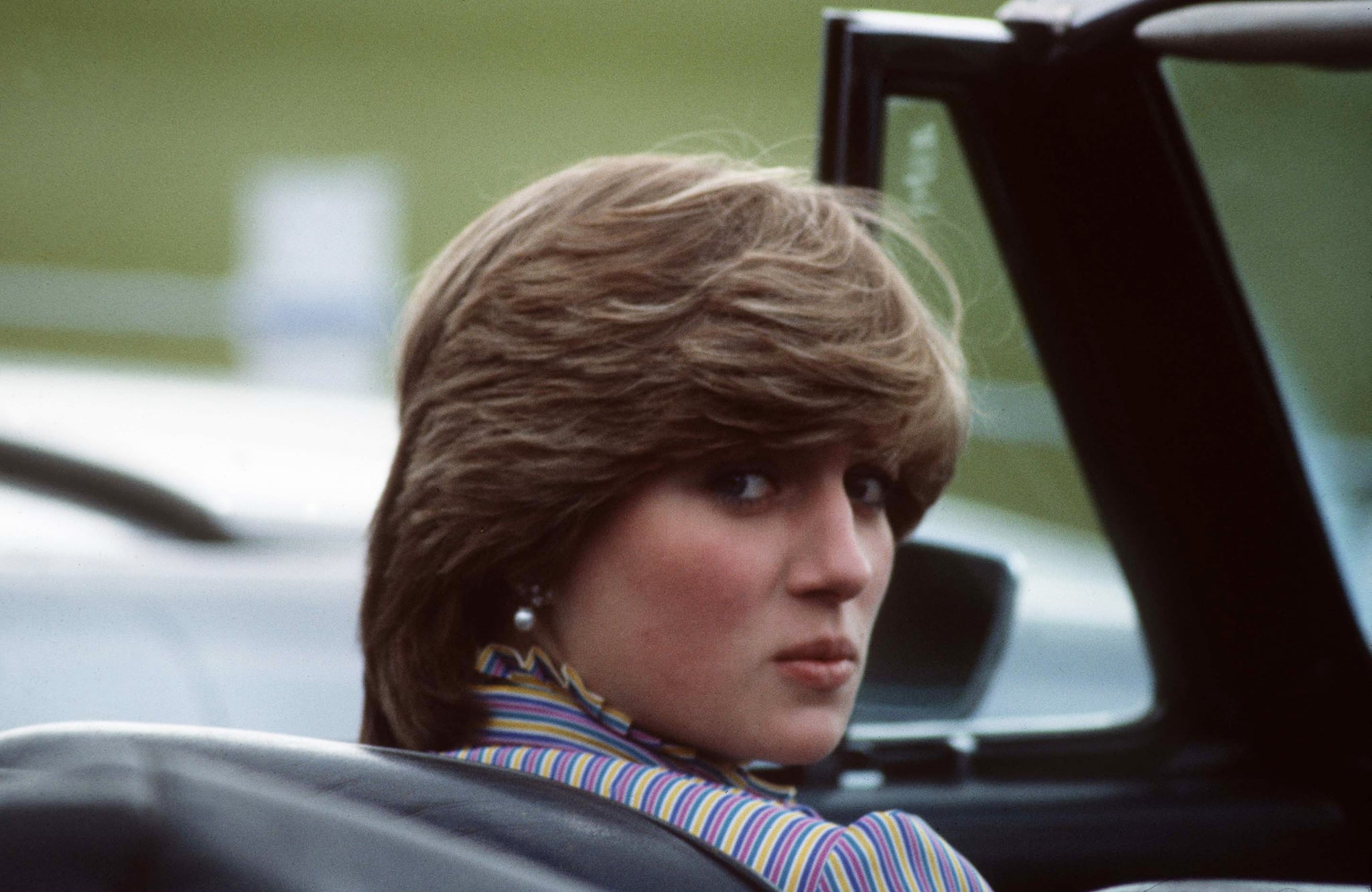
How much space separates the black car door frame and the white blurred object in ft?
38.5

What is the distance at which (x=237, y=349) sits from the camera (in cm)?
1519

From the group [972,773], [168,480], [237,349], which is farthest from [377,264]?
[972,773]

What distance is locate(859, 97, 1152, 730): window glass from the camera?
1990 mm

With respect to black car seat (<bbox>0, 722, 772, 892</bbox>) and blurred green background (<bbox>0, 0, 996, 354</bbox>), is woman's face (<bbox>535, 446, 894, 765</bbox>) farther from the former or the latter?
blurred green background (<bbox>0, 0, 996, 354</bbox>)

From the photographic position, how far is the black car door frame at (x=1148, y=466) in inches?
76.2

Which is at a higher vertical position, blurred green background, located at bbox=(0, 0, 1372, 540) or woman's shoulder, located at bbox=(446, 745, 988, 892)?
woman's shoulder, located at bbox=(446, 745, 988, 892)

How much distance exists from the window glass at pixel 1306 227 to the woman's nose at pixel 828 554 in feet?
2.85

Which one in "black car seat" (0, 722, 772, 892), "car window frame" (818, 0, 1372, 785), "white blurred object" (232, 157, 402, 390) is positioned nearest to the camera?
"black car seat" (0, 722, 772, 892)

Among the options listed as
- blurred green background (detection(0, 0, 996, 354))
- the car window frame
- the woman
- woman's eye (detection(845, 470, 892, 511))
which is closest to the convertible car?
the car window frame

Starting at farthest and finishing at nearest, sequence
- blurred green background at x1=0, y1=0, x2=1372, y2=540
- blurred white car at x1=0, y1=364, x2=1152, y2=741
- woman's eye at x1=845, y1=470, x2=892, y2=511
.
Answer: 1. blurred green background at x1=0, y1=0, x2=1372, y2=540
2. blurred white car at x1=0, y1=364, x2=1152, y2=741
3. woman's eye at x1=845, y1=470, x2=892, y2=511

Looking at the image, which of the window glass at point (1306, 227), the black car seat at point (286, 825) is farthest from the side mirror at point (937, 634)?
the black car seat at point (286, 825)

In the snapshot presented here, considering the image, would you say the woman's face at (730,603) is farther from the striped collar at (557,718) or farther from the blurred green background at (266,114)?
the blurred green background at (266,114)

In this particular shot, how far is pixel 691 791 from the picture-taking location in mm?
1236

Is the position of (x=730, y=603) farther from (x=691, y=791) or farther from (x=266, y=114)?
(x=266, y=114)
